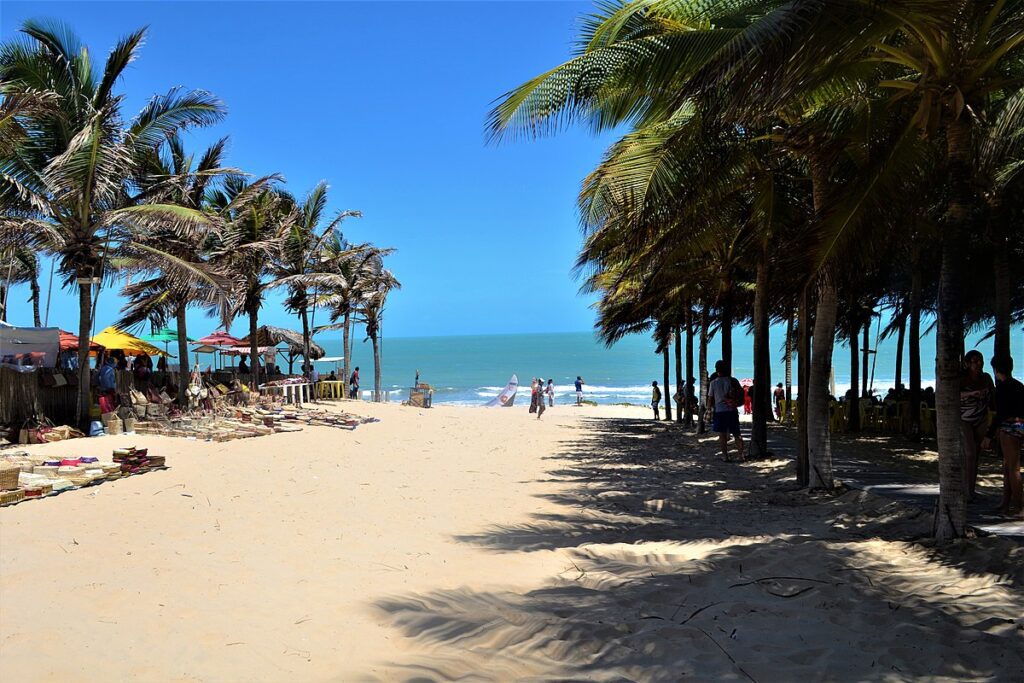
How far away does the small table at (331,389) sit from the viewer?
2662cm

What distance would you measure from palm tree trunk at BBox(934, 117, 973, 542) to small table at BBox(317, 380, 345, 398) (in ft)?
76.9

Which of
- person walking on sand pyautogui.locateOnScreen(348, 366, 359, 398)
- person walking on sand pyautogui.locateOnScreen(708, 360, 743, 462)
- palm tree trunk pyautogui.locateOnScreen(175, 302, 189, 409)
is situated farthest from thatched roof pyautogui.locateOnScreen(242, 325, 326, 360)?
person walking on sand pyautogui.locateOnScreen(708, 360, 743, 462)

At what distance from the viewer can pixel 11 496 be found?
7.48m

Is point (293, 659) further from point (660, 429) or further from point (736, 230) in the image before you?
point (660, 429)

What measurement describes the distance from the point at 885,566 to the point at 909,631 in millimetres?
1217

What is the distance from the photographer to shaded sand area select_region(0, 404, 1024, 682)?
149 inches

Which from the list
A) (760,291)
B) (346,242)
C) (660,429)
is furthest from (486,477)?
(346,242)

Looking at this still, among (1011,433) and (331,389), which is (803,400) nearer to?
(1011,433)

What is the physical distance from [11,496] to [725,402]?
382 inches

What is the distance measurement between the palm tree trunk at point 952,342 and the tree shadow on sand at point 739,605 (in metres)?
0.29

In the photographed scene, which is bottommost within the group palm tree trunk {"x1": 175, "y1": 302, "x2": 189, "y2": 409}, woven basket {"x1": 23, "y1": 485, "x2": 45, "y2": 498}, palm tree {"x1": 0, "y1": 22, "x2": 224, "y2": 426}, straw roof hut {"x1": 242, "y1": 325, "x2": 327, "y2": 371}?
woven basket {"x1": 23, "y1": 485, "x2": 45, "y2": 498}

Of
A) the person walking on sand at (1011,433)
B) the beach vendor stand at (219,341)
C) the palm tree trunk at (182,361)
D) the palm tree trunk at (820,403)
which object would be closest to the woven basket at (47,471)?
the palm tree trunk at (182,361)

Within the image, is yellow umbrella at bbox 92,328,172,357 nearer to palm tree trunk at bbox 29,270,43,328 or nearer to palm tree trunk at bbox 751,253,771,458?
palm tree trunk at bbox 29,270,43,328

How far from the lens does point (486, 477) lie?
1061 centimetres
